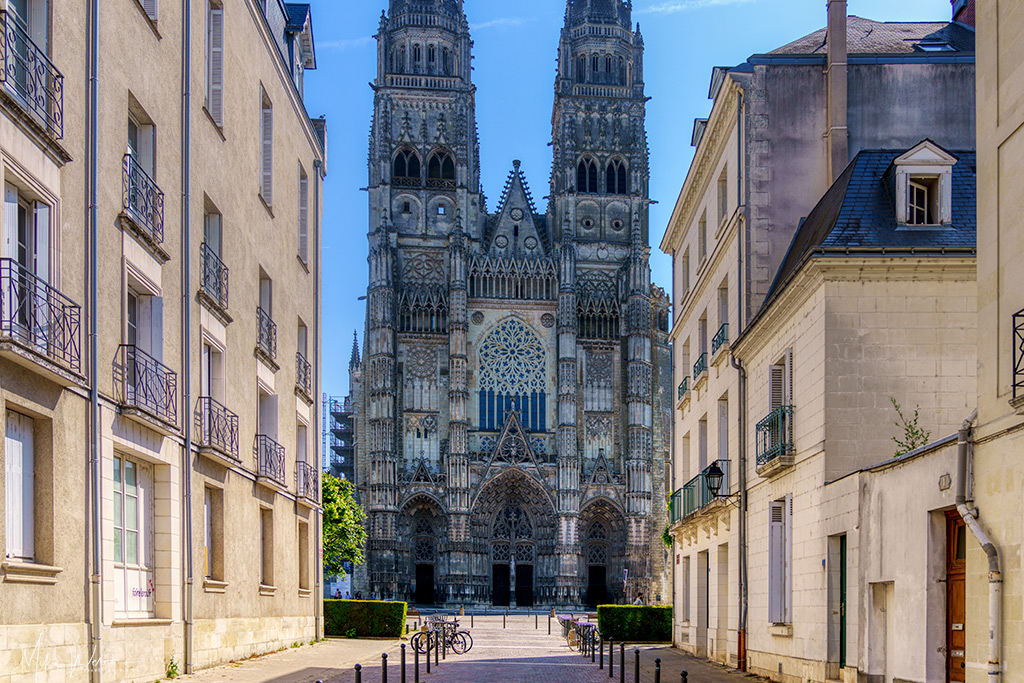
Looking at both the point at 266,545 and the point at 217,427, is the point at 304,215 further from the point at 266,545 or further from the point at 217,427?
the point at 217,427

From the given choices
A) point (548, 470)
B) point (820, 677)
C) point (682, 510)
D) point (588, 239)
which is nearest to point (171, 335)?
point (820, 677)

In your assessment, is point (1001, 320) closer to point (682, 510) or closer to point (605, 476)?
point (682, 510)

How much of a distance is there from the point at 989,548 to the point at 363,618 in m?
23.7

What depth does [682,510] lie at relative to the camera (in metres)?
29.2

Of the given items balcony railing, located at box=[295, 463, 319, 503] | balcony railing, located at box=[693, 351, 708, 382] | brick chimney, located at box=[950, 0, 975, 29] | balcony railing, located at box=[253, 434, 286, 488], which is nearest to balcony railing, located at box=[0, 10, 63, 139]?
balcony railing, located at box=[253, 434, 286, 488]

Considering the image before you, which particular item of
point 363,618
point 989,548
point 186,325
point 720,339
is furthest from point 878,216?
point 363,618

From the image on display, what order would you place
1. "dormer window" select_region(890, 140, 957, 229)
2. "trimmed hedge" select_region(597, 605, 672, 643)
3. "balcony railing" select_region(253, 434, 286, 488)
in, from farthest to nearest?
"trimmed hedge" select_region(597, 605, 672, 643) < "balcony railing" select_region(253, 434, 286, 488) < "dormer window" select_region(890, 140, 957, 229)

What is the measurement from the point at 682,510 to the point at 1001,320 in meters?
18.7

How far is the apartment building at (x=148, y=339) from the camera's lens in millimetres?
12008

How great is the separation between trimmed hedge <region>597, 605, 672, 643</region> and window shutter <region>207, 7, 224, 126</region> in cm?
1790

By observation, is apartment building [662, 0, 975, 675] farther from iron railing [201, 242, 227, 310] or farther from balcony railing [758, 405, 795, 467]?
iron railing [201, 242, 227, 310]

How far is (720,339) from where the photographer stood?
2408 centimetres

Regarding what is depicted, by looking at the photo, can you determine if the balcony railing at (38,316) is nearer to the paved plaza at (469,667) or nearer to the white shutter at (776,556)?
the paved plaza at (469,667)

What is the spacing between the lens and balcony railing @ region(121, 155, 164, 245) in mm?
14844
